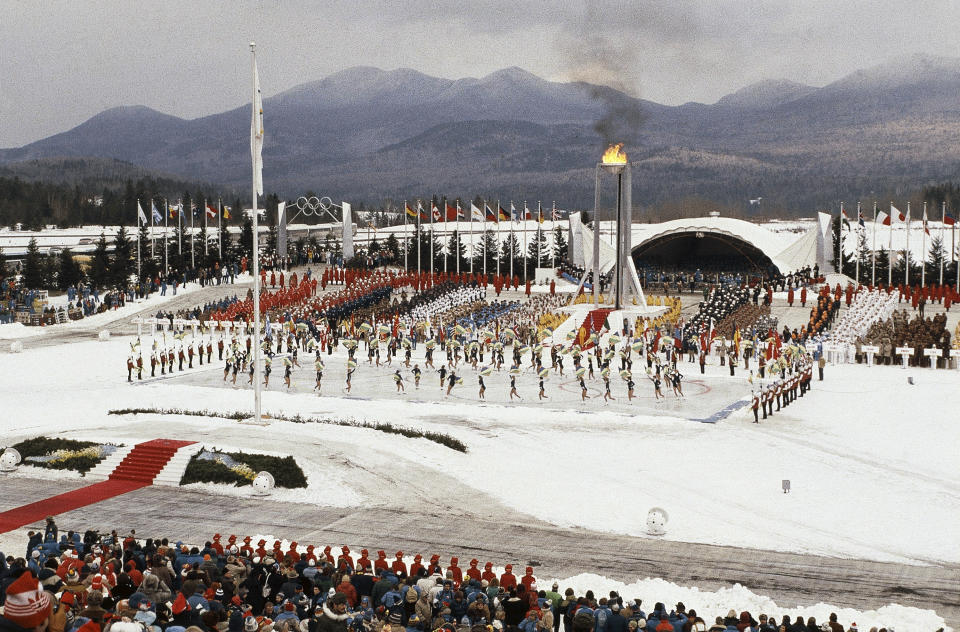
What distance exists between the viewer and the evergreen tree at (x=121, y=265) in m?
72.2

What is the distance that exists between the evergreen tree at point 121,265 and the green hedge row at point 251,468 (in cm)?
4892

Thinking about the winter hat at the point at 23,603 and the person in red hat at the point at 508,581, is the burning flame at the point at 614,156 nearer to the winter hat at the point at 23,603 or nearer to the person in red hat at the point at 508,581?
the person in red hat at the point at 508,581

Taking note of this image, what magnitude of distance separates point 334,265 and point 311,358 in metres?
32.2

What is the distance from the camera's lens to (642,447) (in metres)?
27.2

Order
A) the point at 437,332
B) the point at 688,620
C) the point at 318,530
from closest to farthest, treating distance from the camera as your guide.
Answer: the point at 688,620
the point at 318,530
the point at 437,332

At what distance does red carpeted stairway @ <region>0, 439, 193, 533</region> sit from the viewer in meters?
20.6

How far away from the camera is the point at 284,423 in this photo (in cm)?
2911

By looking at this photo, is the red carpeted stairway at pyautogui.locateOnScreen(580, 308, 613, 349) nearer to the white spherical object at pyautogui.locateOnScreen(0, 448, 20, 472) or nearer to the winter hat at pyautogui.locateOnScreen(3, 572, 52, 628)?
the white spherical object at pyautogui.locateOnScreen(0, 448, 20, 472)


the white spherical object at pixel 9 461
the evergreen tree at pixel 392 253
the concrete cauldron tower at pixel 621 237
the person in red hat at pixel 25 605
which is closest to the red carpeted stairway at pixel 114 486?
the white spherical object at pixel 9 461

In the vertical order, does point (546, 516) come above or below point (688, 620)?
below

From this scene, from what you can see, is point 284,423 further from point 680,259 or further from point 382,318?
point 680,259

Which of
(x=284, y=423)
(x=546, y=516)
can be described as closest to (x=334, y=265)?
(x=284, y=423)

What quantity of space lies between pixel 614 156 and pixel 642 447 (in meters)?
29.0

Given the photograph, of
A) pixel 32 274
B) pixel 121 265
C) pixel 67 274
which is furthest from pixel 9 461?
pixel 67 274
